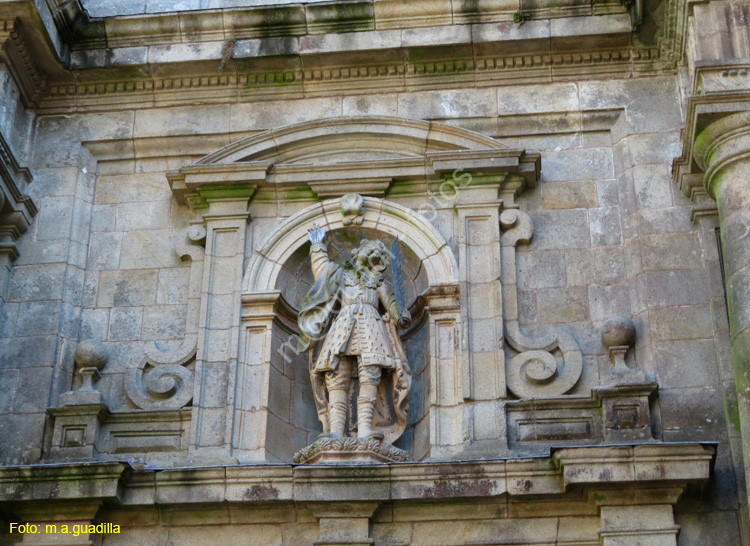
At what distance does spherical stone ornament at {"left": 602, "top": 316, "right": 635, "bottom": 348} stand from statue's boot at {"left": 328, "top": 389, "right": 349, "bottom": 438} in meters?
2.07

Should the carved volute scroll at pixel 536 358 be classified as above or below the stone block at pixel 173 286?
below

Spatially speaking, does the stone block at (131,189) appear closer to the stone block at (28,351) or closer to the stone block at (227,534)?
the stone block at (28,351)

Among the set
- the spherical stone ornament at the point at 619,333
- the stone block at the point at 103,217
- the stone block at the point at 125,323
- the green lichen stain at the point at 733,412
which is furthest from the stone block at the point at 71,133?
the green lichen stain at the point at 733,412

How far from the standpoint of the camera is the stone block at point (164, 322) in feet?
38.6

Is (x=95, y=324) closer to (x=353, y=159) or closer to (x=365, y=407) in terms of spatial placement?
(x=365, y=407)

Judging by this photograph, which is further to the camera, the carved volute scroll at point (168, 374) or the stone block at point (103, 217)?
the stone block at point (103, 217)

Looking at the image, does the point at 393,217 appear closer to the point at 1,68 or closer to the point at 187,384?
the point at 187,384

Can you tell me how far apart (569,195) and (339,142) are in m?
2.03

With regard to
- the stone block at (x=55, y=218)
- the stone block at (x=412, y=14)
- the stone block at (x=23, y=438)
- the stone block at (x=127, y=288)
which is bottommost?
the stone block at (x=23, y=438)

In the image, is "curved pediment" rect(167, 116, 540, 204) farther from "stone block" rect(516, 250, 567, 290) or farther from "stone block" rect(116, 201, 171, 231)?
"stone block" rect(516, 250, 567, 290)

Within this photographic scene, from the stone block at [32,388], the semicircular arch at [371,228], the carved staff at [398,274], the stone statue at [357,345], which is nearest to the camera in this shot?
the stone statue at [357,345]

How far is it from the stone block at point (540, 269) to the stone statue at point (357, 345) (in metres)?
1.00

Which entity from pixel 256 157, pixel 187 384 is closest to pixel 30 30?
pixel 256 157

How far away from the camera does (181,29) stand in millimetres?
12828
